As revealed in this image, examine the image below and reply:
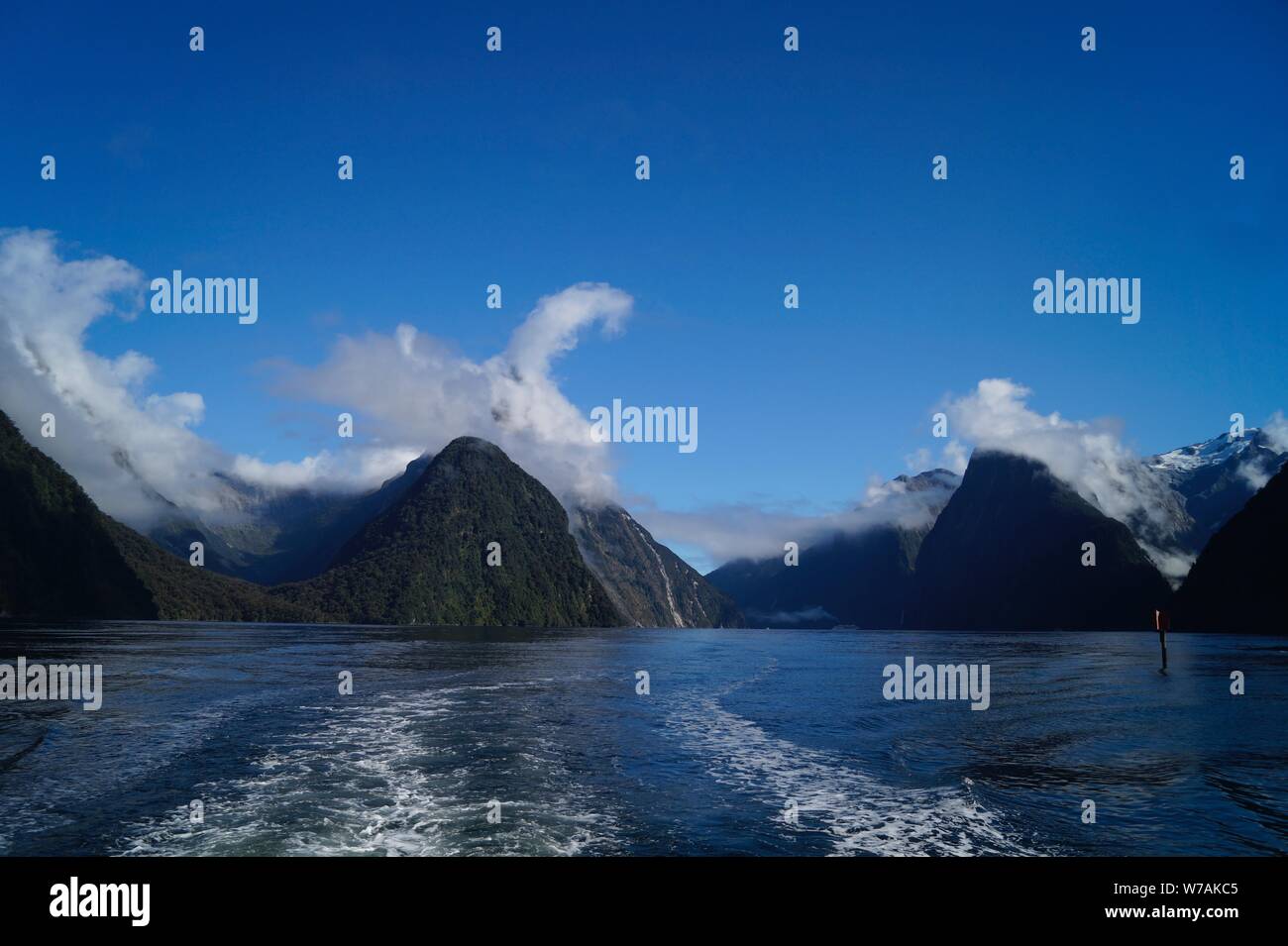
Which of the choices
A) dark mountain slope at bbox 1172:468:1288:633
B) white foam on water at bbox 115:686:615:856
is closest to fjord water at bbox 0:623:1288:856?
white foam on water at bbox 115:686:615:856

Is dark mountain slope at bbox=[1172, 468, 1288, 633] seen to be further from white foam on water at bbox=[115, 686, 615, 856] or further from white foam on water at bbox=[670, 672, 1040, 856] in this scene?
white foam on water at bbox=[115, 686, 615, 856]

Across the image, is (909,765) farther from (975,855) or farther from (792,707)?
(792,707)

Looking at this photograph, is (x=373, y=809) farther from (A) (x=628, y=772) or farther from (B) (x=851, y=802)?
(B) (x=851, y=802)

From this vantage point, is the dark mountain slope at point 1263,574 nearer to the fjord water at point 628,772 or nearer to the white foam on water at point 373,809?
the fjord water at point 628,772

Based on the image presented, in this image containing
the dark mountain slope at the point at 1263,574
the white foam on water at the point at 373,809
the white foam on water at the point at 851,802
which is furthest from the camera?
the dark mountain slope at the point at 1263,574

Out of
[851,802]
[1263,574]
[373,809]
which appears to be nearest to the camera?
[373,809]

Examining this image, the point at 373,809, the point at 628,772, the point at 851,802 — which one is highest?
the point at 373,809

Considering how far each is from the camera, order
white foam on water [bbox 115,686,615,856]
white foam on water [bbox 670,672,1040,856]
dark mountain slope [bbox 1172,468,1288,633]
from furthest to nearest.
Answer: dark mountain slope [bbox 1172,468,1288,633]
white foam on water [bbox 670,672,1040,856]
white foam on water [bbox 115,686,615,856]

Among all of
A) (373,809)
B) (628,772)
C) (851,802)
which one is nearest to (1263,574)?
(851,802)

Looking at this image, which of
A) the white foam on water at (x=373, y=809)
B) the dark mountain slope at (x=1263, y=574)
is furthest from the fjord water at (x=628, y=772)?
the dark mountain slope at (x=1263, y=574)
